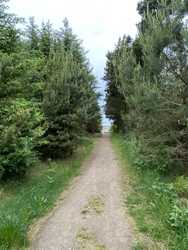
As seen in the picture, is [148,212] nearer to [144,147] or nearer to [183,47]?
[144,147]

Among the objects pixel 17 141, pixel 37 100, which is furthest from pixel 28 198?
pixel 37 100

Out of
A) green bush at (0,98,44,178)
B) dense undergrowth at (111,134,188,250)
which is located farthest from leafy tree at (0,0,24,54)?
dense undergrowth at (111,134,188,250)

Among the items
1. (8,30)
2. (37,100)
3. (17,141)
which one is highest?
(8,30)

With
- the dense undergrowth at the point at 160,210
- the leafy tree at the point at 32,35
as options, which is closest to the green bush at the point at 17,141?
the dense undergrowth at the point at 160,210

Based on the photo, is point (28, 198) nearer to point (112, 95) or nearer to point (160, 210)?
point (160, 210)

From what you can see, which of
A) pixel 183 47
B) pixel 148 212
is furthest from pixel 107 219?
pixel 183 47

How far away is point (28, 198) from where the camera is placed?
15.9 ft

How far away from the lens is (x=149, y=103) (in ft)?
17.8

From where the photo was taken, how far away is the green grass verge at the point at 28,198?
3253mm

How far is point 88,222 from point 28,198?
69.3 inches

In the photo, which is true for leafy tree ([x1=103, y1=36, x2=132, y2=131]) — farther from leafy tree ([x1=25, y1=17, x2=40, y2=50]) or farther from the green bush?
the green bush

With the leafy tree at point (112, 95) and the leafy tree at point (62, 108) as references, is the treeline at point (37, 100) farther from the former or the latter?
the leafy tree at point (112, 95)

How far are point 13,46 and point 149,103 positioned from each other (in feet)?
18.7

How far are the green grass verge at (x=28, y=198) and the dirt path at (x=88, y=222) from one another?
282mm
